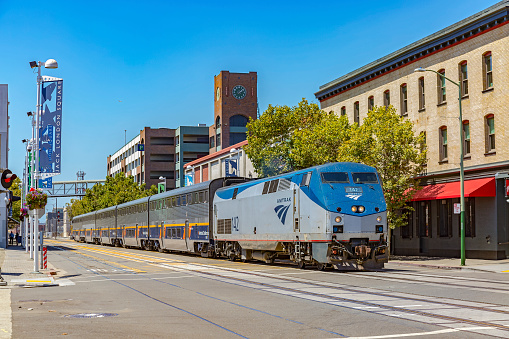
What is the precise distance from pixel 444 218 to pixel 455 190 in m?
3.42

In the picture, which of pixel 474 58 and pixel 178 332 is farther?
pixel 474 58

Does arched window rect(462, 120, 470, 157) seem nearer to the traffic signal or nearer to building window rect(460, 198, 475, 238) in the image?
building window rect(460, 198, 475, 238)

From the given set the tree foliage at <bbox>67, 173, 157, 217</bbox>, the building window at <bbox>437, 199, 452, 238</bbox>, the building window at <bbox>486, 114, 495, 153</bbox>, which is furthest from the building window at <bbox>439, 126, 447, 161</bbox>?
the tree foliage at <bbox>67, 173, 157, 217</bbox>

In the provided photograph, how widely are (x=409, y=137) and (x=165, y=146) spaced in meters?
92.3

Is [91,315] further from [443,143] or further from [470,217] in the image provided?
[443,143]

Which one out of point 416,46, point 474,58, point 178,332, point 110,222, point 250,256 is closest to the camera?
point 178,332

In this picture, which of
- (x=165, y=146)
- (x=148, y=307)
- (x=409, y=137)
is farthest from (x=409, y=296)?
(x=165, y=146)

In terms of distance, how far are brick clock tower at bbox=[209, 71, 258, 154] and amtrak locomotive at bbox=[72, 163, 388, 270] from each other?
56.2 metres

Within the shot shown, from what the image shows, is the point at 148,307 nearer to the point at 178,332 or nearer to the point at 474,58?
the point at 178,332

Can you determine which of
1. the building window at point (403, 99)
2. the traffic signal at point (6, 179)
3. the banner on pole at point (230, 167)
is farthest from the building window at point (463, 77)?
the banner on pole at point (230, 167)

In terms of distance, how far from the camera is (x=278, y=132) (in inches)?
1877

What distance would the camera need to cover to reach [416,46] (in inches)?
1688

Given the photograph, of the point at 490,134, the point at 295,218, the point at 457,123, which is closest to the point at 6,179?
the point at 295,218

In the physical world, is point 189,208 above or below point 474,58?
below
